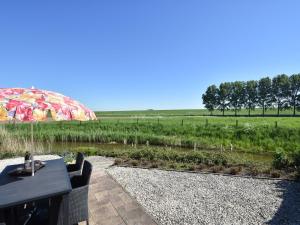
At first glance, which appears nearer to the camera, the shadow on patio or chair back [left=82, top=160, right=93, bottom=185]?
chair back [left=82, top=160, right=93, bottom=185]

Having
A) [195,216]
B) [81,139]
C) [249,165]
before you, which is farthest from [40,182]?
[81,139]

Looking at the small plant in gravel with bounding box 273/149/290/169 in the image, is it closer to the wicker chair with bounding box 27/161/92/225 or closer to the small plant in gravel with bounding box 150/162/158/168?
the small plant in gravel with bounding box 150/162/158/168

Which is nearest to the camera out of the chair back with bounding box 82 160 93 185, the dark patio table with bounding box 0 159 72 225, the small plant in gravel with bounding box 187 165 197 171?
the dark patio table with bounding box 0 159 72 225

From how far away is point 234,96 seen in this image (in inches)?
2343

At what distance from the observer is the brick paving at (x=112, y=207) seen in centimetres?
360

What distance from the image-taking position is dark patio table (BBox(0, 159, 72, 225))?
2.54 meters

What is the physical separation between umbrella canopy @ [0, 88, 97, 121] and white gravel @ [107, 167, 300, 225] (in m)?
2.26

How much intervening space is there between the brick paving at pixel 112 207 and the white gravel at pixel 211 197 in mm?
214

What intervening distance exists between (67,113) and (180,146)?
12.0 metres

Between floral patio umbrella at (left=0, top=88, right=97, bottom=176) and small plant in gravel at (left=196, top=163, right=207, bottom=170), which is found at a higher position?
floral patio umbrella at (left=0, top=88, right=97, bottom=176)

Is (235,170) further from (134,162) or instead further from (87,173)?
(87,173)

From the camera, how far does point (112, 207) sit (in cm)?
405

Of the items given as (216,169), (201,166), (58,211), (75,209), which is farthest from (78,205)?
(201,166)

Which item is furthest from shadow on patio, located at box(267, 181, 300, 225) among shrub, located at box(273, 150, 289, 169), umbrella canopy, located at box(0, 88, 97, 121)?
umbrella canopy, located at box(0, 88, 97, 121)
